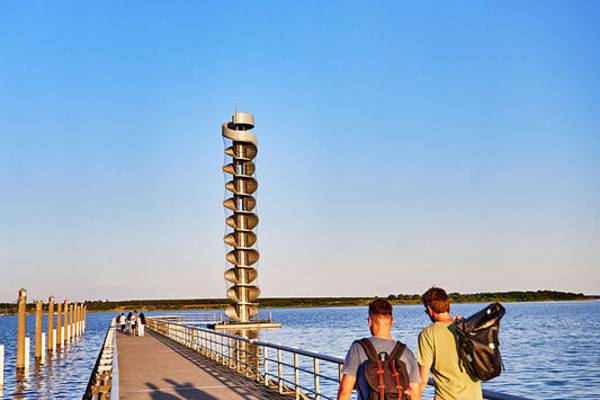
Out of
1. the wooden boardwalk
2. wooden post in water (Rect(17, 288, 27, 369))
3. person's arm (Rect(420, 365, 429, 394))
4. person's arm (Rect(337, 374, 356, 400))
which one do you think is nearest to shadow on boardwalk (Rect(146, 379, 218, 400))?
the wooden boardwalk

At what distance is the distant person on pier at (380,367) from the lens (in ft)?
14.8

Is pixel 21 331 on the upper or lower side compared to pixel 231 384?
upper

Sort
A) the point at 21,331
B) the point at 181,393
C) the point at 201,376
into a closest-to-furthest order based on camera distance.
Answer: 1. the point at 181,393
2. the point at 201,376
3. the point at 21,331

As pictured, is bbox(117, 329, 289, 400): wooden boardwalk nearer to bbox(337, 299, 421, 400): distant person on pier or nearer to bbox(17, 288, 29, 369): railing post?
bbox(337, 299, 421, 400): distant person on pier

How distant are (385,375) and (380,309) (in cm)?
44

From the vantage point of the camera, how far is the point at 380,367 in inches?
179

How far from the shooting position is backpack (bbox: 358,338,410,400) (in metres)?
4.50

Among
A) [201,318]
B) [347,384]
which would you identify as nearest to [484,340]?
[347,384]

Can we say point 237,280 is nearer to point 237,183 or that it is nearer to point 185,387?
point 237,183

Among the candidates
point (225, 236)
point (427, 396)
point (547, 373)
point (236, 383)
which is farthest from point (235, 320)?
point (236, 383)

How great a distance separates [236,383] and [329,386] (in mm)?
10263

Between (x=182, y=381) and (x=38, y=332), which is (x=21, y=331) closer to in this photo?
(x=38, y=332)

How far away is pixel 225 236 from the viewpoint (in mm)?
59125

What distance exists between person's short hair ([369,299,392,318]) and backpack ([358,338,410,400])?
237 mm
